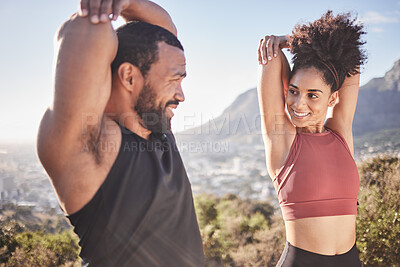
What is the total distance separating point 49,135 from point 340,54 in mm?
1725

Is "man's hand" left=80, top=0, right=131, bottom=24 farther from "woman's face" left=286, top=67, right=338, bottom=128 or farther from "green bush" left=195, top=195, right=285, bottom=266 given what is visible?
"green bush" left=195, top=195, right=285, bottom=266

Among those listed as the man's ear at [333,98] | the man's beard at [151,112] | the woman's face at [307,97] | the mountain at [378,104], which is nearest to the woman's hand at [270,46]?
the woman's face at [307,97]

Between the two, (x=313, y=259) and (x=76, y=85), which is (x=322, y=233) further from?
(x=76, y=85)

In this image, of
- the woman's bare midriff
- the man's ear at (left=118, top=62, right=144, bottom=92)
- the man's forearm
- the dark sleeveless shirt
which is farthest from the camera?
the woman's bare midriff

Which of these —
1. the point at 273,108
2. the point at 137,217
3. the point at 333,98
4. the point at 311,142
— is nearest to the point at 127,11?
the point at 137,217

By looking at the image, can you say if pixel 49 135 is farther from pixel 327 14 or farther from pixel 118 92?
pixel 327 14

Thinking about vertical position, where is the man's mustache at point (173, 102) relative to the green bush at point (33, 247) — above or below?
above

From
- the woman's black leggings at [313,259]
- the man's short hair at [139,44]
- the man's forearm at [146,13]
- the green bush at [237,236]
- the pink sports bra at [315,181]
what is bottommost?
the green bush at [237,236]

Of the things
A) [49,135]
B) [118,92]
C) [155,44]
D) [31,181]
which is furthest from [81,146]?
[31,181]

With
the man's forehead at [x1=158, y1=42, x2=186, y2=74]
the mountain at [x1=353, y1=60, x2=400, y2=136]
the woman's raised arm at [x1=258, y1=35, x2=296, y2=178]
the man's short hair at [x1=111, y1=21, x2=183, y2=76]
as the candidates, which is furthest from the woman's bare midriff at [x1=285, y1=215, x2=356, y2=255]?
the mountain at [x1=353, y1=60, x2=400, y2=136]

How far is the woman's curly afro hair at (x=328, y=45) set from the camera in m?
1.85

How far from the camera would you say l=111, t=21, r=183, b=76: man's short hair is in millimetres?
1109

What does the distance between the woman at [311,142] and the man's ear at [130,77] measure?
3.28 ft

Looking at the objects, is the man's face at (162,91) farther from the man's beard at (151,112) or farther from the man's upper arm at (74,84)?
the man's upper arm at (74,84)
